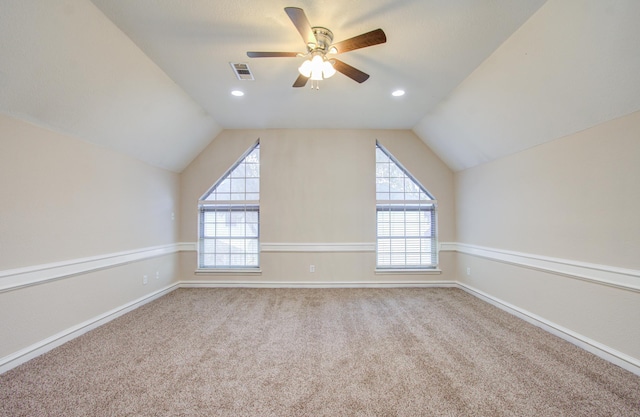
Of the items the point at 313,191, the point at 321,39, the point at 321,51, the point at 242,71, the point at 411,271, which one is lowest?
the point at 411,271

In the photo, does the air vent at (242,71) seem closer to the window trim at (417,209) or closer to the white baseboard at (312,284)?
the window trim at (417,209)

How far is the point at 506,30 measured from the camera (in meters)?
2.14

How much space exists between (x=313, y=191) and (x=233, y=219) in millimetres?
1524

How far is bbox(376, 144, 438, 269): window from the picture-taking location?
4.65 m

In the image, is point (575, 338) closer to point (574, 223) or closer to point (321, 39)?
point (574, 223)

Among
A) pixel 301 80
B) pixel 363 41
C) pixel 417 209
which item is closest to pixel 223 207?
pixel 301 80

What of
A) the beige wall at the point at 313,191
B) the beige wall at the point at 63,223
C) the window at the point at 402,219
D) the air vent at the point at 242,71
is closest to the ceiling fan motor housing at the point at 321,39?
the air vent at the point at 242,71

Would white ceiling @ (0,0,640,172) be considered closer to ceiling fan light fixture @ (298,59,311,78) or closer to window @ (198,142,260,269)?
ceiling fan light fixture @ (298,59,311,78)

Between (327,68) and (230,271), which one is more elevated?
(327,68)

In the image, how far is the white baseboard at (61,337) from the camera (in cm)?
213

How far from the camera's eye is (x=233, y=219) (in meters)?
4.68

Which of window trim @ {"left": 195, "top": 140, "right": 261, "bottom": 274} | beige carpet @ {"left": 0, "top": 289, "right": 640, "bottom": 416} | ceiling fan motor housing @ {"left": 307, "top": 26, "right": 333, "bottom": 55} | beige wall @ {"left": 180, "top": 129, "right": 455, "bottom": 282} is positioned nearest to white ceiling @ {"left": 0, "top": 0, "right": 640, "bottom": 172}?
ceiling fan motor housing @ {"left": 307, "top": 26, "right": 333, "bottom": 55}

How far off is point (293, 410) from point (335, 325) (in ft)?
4.48

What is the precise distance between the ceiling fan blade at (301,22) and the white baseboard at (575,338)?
3544 millimetres
